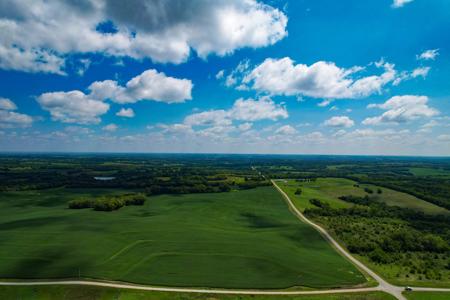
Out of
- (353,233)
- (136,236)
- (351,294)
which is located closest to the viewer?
(351,294)

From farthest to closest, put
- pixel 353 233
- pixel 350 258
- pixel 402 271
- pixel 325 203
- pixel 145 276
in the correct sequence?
pixel 325 203, pixel 353 233, pixel 350 258, pixel 402 271, pixel 145 276

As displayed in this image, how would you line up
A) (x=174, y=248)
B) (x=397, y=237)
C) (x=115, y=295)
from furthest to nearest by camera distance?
1. (x=397, y=237)
2. (x=174, y=248)
3. (x=115, y=295)

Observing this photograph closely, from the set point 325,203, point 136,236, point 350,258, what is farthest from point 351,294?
point 325,203

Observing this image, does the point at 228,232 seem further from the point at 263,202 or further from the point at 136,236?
the point at 263,202

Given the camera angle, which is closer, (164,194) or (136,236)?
(136,236)

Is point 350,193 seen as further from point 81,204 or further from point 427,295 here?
point 81,204

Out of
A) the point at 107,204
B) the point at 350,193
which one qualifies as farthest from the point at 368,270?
the point at 350,193

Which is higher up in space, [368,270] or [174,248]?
[174,248]
